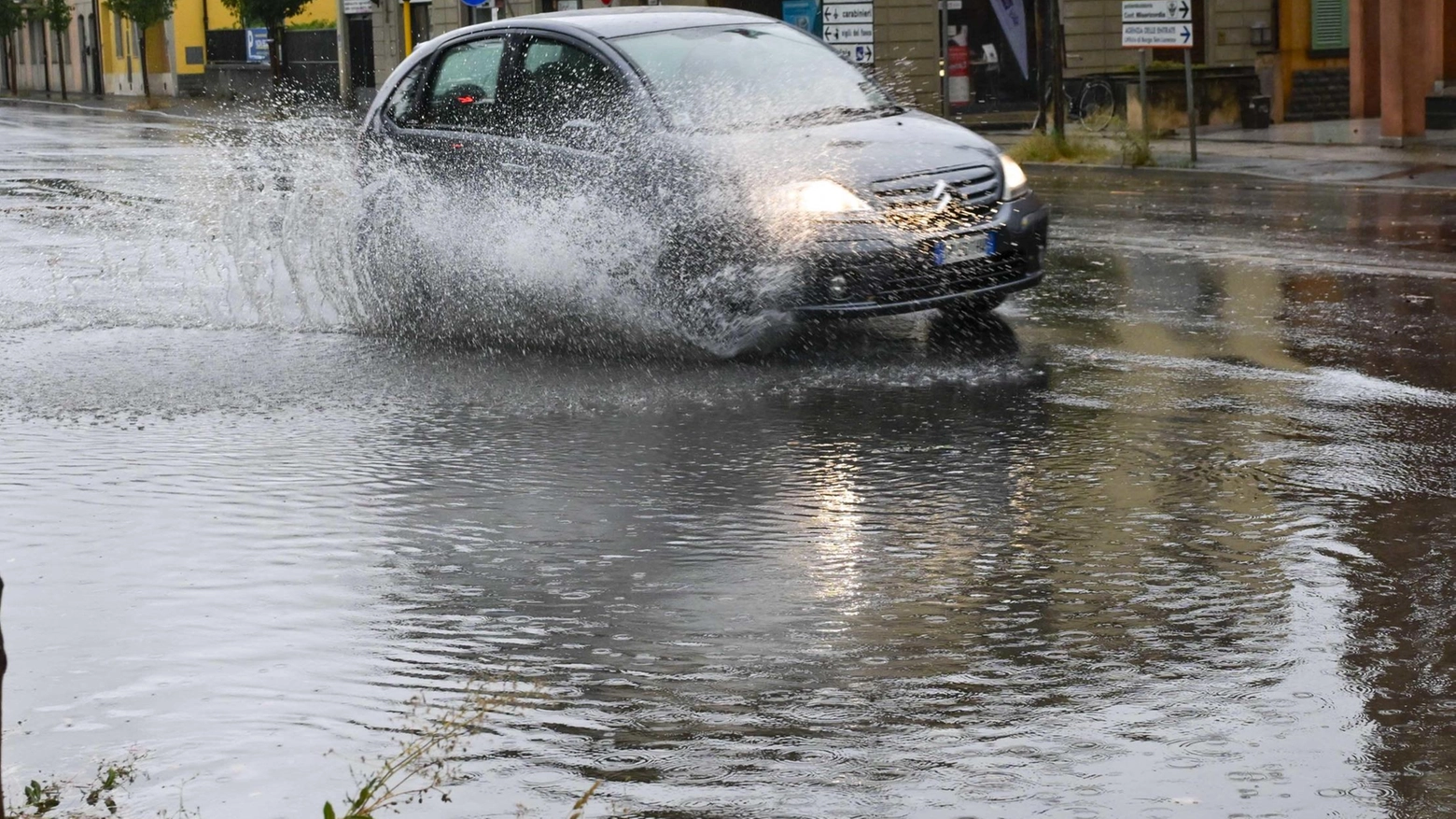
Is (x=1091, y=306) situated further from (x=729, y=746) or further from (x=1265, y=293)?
(x=729, y=746)

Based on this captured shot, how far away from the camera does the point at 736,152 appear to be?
9.66 metres

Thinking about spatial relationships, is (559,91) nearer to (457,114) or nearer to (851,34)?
(457,114)

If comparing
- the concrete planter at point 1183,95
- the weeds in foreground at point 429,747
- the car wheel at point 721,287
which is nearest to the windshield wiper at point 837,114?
the car wheel at point 721,287

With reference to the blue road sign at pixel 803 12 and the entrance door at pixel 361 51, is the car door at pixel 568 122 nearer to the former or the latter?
the blue road sign at pixel 803 12

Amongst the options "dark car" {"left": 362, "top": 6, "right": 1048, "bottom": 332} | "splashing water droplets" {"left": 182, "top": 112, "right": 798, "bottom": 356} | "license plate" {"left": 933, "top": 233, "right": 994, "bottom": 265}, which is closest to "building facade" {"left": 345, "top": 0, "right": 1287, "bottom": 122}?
"splashing water droplets" {"left": 182, "top": 112, "right": 798, "bottom": 356}

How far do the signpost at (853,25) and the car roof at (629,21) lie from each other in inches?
605

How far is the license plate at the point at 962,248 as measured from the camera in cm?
955

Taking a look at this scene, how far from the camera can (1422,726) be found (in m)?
4.32

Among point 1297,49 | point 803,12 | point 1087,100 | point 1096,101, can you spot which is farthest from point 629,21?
point 803,12

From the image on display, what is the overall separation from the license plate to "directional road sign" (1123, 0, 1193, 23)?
1329 centimetres

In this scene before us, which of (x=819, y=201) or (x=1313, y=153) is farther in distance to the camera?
(x=1313, y=153)

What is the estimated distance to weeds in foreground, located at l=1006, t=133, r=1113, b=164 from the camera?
23.6 metres

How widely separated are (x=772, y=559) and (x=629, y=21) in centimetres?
581

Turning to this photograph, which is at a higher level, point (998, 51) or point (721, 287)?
point (998, 51)
